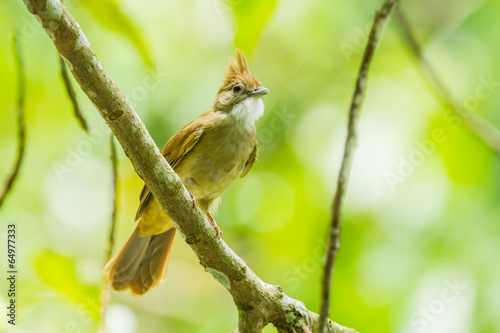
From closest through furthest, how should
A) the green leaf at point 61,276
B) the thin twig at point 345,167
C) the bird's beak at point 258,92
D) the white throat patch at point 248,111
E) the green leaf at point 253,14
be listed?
the thin twig at point 345,167, the green leaf at point 253,14, the green leaf at point 61,276, the white throat patch at point 248,111, the bird's beak at point 258,92

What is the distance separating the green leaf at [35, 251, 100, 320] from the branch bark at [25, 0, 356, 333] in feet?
3.02

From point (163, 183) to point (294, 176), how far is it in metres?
2.35

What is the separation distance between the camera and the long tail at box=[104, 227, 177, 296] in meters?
4.67

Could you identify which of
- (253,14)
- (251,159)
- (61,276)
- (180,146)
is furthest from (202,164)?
(253,14)

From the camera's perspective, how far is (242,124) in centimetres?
458

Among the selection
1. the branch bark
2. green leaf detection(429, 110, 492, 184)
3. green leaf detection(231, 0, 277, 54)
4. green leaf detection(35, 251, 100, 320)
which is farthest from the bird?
green leaf detection(429, 110, 492, 184)

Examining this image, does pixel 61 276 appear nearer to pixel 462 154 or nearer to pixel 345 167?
pixel 345 167

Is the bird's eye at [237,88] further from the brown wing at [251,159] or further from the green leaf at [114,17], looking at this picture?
the green leaf at [114,17]

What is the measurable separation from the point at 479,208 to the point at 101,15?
11.2 feet

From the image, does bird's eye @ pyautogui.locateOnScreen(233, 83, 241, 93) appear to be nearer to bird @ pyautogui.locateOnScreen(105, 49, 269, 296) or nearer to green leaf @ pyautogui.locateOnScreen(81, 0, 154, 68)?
bird @ pyautogui.locateOnScreen(105, 49, 269, 296)

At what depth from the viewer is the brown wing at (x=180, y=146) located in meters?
4.36

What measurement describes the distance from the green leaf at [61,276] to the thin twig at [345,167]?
202 centimetres

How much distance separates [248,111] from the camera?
4.66m

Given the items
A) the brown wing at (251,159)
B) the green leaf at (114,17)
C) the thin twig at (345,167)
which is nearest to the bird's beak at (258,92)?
the brown wing at (251,159)
